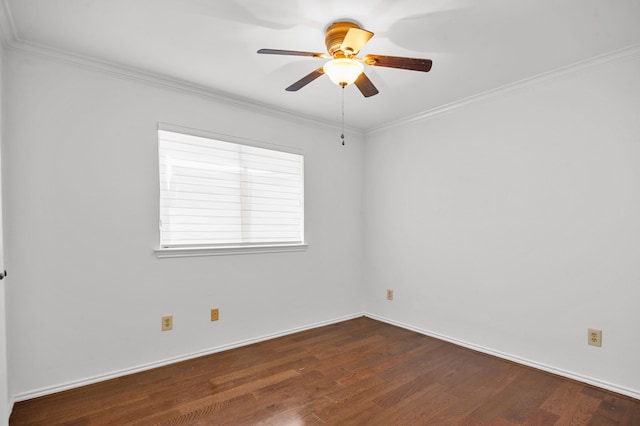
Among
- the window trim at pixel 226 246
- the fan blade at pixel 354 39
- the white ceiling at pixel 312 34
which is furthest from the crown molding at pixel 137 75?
the fan blade at pixel 354 39

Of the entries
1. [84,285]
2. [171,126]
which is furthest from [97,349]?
[171,126]

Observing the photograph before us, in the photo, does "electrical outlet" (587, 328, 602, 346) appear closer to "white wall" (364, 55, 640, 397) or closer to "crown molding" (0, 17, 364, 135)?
"white wall" (364, 55, 640, 397)

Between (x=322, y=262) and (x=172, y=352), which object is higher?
(x=322, y=262)

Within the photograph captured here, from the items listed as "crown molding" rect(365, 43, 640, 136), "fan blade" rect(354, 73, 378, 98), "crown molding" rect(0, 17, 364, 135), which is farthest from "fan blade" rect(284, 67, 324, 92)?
"crown molding" rect(365, 43, 640, 136)

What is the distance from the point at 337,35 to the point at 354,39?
0.20 metres

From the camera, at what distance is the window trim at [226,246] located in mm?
2785

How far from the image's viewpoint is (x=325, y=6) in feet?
6.07

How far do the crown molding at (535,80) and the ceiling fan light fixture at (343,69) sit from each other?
64.0 inches

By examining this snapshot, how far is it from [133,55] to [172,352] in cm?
227

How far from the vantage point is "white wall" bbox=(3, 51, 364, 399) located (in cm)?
223

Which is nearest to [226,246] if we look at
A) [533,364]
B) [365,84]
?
[365,84]

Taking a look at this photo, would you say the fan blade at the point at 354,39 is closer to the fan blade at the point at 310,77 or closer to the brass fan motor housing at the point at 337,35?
the brass fan motor housing at the point at 337,35

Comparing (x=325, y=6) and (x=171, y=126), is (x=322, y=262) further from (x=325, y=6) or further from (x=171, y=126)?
(x=325, y=6)

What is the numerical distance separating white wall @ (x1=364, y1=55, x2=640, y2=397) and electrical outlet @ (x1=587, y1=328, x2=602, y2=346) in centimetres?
3
